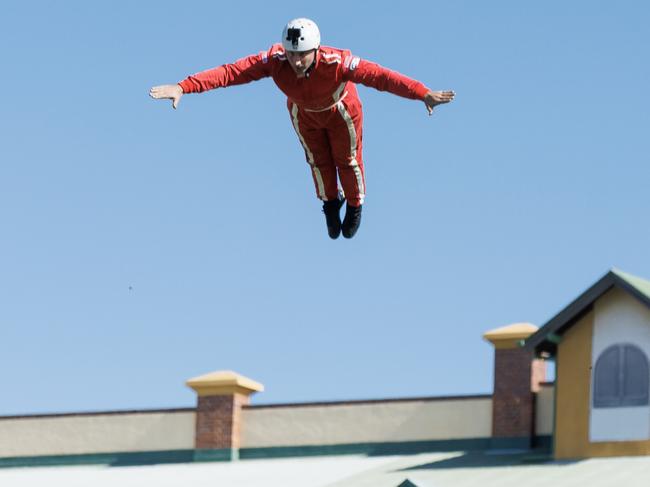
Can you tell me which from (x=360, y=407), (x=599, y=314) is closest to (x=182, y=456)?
(x=360, y=407)

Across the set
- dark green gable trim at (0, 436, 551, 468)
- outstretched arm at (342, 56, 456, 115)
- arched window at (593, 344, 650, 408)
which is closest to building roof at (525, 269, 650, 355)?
arched window at (593, 344, 650, 408)

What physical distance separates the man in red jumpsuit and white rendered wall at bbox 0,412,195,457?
73.4 ft

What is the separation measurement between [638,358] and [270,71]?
17.9m

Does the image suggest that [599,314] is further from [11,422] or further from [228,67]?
[228,67]

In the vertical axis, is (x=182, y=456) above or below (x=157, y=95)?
below

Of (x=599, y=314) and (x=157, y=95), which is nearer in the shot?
(x=157, y=95)

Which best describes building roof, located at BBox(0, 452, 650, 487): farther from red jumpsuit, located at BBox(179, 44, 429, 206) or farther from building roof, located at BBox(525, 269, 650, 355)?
red jumpsuit, located at BBox(179, 44, 429, 206)

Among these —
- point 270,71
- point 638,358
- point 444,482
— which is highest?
point 270,71

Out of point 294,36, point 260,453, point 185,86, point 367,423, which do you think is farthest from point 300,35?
point 260,453

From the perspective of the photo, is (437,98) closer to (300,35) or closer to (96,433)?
(300,35)

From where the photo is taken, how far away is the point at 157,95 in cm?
1856

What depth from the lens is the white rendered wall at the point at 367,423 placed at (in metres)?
40.1

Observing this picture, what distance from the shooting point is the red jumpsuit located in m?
19.2

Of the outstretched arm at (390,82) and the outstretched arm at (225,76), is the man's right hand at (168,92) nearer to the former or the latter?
the outstretched arm at (225,76)
